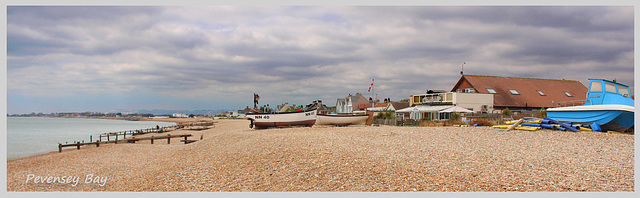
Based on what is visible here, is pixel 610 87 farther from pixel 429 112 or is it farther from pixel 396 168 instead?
pixel 429 112

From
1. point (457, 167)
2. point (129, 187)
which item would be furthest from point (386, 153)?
point (129, 187)

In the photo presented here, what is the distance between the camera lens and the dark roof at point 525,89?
128ft

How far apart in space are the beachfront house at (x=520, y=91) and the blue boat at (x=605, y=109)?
1711cm

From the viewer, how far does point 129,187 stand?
10680 millimetres

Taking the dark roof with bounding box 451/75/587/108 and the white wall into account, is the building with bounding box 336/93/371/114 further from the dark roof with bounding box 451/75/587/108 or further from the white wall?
the white wall

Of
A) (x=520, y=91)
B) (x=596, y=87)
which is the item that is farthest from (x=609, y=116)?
(x=520, y=91)

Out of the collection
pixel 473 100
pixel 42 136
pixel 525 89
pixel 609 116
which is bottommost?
pixel 42 136

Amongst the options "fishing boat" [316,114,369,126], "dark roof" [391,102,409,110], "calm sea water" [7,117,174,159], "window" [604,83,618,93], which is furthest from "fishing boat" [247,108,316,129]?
"dark roof" [391,102,409,110]

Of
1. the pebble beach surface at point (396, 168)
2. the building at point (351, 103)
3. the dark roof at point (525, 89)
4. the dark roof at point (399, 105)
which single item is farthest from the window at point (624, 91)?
the building at point (351, 103)

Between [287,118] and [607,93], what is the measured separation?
66.1ft

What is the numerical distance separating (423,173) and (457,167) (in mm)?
1095

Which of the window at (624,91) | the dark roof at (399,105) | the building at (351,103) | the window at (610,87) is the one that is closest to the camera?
the window at (610,87)

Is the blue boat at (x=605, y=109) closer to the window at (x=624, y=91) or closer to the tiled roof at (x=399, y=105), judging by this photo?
the window at (x=624, y=91)

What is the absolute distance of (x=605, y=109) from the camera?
55.4 ft
